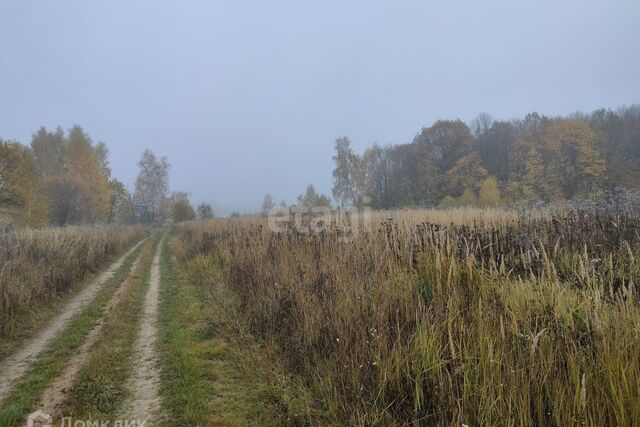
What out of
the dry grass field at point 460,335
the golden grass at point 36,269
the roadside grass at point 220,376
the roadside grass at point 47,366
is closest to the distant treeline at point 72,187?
the golden grass at point 36,269

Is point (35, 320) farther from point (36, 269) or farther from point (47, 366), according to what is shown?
point (47, 366)

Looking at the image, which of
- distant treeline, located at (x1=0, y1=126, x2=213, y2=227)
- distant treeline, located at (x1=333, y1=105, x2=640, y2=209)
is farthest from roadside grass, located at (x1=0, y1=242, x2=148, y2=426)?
distant treeline, located at (x1=333, y1=105, x2=640, y2=209)

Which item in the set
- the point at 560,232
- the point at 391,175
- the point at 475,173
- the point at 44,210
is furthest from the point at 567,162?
the point at 44,210

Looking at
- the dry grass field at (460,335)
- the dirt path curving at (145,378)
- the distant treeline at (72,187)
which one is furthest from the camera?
the distant treeline at (72,187)

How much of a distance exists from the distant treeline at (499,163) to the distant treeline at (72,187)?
23.4m

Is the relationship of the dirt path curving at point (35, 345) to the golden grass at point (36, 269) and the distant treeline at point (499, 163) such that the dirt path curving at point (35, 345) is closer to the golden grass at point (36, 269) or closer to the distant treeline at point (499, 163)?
the golden grass at point (36, 269)

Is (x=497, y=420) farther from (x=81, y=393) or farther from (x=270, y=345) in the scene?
(x=81, y=393)

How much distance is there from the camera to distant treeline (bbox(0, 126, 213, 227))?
22.8 meters

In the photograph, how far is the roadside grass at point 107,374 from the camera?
3535mm

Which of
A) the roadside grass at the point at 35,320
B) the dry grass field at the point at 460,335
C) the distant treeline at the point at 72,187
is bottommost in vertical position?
the roadside grass at the point at 35,320

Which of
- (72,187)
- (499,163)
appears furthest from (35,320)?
(499,163)

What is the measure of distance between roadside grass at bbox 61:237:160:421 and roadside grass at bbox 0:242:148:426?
1.10ft

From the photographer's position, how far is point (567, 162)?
116 ft

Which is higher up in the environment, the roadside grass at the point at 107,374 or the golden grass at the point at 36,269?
the golden grass at the point at 36,269
